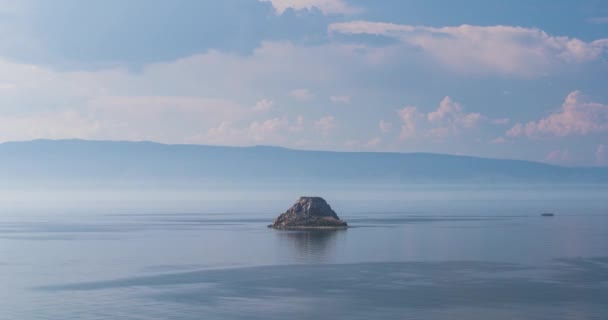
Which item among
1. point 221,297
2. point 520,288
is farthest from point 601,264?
point 221,297

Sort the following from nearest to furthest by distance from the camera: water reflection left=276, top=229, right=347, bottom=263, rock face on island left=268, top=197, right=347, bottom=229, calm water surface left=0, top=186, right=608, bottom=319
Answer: calm water surface left=0, top=186, right=608, bottom=319 → water reflection left=276, top=229, right=347, bottom=263 → rock face on island left=268, top=197, right=347, bottom=229

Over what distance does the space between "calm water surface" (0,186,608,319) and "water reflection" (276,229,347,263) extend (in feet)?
0.69

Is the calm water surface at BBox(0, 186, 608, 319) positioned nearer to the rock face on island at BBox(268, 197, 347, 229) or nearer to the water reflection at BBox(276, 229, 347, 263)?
the water reflection at BBox(276, 229, 347, 263)

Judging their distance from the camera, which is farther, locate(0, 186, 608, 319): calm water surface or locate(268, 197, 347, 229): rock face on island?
locate(268, 197, 347, 229): rock face on island

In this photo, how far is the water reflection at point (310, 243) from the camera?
10506cm

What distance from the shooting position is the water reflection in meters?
105

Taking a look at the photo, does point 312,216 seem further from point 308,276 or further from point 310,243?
point 308,276

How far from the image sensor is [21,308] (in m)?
67.1

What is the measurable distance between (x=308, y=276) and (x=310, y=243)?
38380mm

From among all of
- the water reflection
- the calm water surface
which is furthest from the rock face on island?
the calm water surface

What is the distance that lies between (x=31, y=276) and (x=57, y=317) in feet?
92.0

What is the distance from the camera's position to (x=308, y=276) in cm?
8688

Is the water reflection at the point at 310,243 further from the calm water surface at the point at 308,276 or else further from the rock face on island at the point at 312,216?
the rock face on island at the point at 312,216

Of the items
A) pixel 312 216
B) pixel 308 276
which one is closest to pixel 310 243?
pixel 312 216
